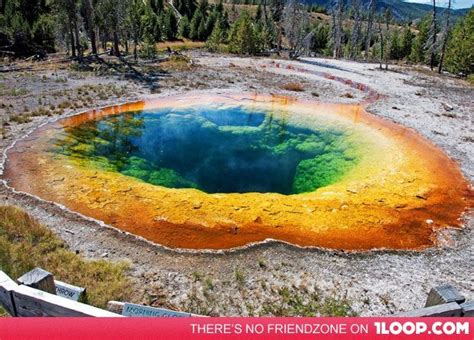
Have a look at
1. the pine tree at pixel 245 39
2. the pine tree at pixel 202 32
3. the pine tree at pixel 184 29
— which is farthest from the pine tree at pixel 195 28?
the pine tree at pixel 245 39

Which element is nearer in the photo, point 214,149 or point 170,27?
point 214,149

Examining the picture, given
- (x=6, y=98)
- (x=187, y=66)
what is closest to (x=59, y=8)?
(x=187, y=66)

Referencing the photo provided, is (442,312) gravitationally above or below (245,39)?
below

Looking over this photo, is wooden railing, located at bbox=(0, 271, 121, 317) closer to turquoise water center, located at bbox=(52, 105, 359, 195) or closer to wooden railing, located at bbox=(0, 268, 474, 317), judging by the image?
wooden railing, located at bbox=(0, 268, 474, 317)

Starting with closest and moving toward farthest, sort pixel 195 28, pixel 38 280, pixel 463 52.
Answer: pixel 38 280, pixel 463 52, pixel 195 28

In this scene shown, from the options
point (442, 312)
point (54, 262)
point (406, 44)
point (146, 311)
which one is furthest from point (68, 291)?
point (406, 44)

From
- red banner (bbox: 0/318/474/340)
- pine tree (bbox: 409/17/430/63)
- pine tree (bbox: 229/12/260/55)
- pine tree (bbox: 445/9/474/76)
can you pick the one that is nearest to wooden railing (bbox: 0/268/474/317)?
red banner (bbox: 0/318/474/340)

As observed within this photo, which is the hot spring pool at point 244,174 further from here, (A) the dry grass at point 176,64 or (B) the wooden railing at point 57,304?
(A) the dry grass at point 176,64

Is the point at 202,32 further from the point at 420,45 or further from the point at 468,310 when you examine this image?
the point at 468,310
